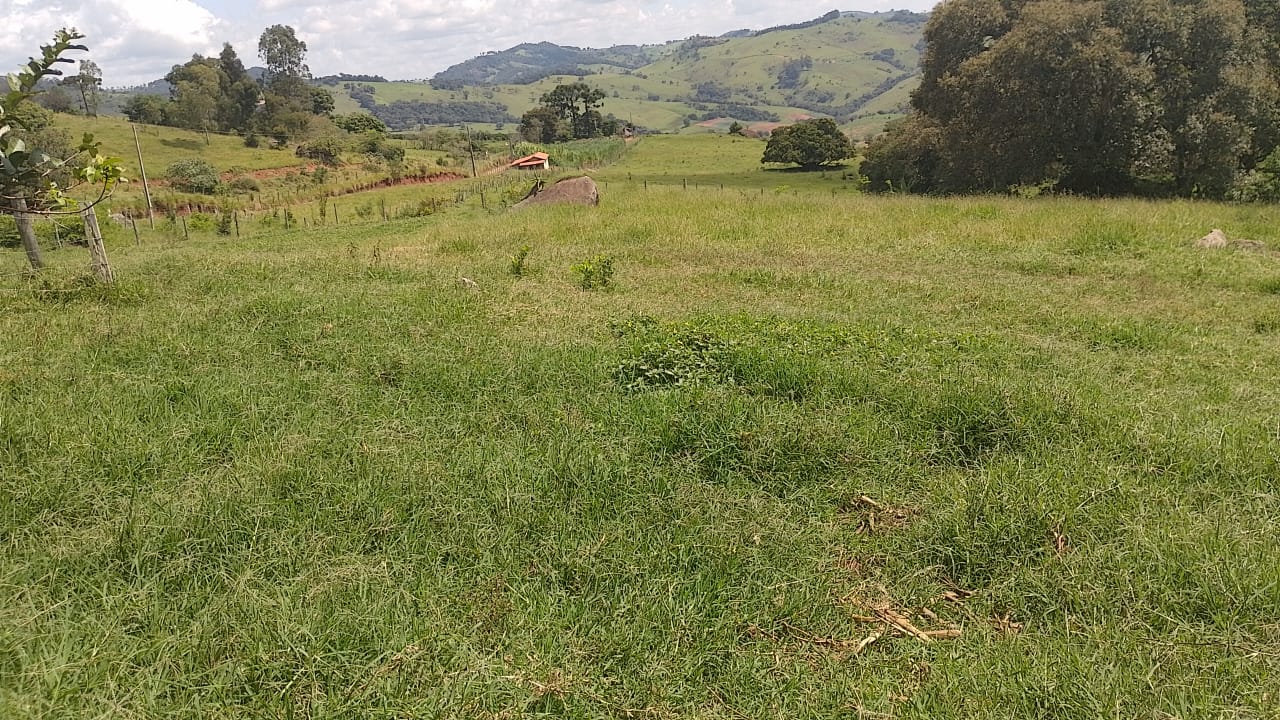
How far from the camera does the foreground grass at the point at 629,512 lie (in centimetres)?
243

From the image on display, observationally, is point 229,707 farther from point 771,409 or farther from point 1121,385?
point 1121,385

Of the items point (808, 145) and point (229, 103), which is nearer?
point (808, 145)

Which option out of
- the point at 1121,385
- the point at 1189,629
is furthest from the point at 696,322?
the point at 1189,629

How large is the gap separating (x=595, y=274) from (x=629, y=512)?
5.84 m

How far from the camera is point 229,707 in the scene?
2270 mm

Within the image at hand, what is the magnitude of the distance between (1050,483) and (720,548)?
184 centimetres

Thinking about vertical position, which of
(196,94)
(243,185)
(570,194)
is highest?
(196,94)

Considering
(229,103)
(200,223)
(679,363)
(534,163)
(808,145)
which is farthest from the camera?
(229,103)

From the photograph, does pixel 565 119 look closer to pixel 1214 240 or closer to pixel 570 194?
pixel 570 194

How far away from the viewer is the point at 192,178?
107 feet

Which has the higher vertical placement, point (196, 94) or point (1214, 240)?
point (196, 94)

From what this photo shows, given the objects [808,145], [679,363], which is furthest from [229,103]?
[679,363]

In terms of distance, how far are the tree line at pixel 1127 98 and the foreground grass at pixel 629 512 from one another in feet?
44.2

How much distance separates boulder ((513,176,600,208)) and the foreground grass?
11.8m
